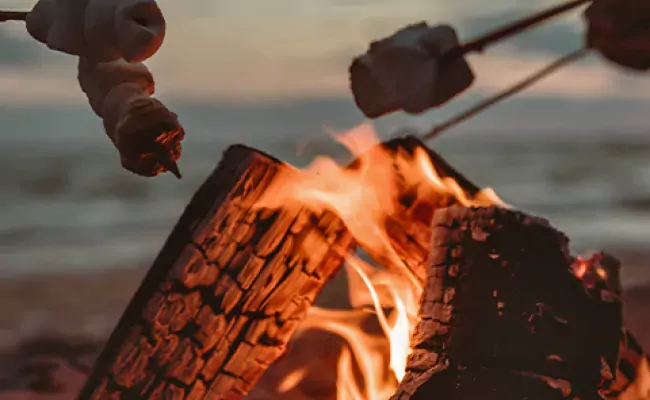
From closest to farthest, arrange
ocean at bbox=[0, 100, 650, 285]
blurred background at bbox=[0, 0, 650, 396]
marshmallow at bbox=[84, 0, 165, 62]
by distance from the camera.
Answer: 1. marshmallow at bbox=[84, 0, 165, 62]
2. blurred background at bbox=[0, 0, 650, 396]
3. ocean at bbox=[0, 100, 650, 285]

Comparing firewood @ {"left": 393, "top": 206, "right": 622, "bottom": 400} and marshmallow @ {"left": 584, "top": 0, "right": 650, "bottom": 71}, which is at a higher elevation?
marshmallow @ {"left": 584, "top": 0, "right": 650, "bottom": 71}

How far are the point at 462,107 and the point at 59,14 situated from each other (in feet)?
9.92

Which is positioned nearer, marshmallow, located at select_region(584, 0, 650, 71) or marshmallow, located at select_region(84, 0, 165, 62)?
marshmallow, located at select_region(584, 0, 650, 71)

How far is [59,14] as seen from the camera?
3.59 ft

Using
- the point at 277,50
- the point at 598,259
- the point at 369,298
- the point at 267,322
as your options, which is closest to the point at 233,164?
the point at 267,322

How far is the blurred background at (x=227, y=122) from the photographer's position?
12.0 feet

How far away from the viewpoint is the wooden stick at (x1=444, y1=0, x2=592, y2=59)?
689 millimetres

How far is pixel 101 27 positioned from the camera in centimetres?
104

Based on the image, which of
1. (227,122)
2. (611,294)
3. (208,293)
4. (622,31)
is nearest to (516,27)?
(622,31)

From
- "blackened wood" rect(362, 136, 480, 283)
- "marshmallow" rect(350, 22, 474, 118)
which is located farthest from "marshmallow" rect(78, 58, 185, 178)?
"blackened wood" rect(362, 136, 480, 283)

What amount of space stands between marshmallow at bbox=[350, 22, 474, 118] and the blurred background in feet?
8.05

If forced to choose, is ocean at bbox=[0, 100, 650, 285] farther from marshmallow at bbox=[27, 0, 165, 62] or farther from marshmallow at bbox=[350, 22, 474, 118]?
marshmallow at bbox=[350, 22, 474, 118]

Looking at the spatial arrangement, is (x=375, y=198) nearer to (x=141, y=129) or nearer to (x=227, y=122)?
(x=141, y=129)

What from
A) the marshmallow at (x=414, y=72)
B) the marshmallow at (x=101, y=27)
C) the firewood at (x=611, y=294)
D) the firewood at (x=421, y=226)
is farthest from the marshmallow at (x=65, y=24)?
the firewood at (x=611, y=294)
